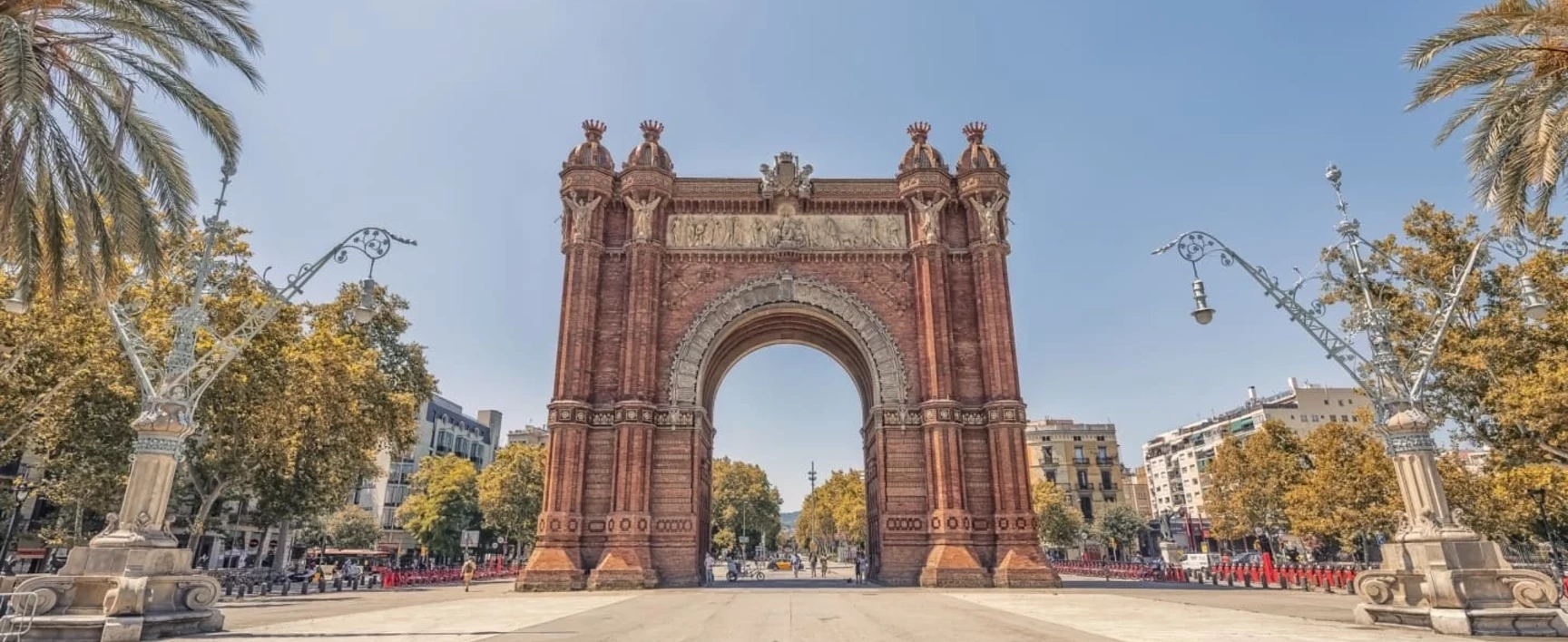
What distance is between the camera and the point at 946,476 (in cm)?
2544

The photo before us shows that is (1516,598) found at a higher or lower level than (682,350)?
lower

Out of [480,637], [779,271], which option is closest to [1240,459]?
[779,271]

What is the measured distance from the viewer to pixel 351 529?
5831cm

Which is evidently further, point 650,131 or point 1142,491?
point 1142,491

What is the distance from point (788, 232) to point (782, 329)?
462cm

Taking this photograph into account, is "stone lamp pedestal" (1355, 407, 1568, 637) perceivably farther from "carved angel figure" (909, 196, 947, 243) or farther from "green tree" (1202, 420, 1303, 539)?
"green tree" (1202, 420, 1303, 539)

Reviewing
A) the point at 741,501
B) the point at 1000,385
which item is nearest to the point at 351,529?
the point at 741,501

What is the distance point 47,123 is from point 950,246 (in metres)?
25.3

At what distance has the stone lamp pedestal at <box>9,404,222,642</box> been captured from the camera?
1044cm

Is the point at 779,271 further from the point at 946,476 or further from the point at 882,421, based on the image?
the point at 946,476

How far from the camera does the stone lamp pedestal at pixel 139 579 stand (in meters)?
10.4

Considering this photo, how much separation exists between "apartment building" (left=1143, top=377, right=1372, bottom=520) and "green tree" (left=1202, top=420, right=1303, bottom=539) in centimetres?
2151

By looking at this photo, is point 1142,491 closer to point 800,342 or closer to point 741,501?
point 741,501

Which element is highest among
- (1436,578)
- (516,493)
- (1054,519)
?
(516,493)
